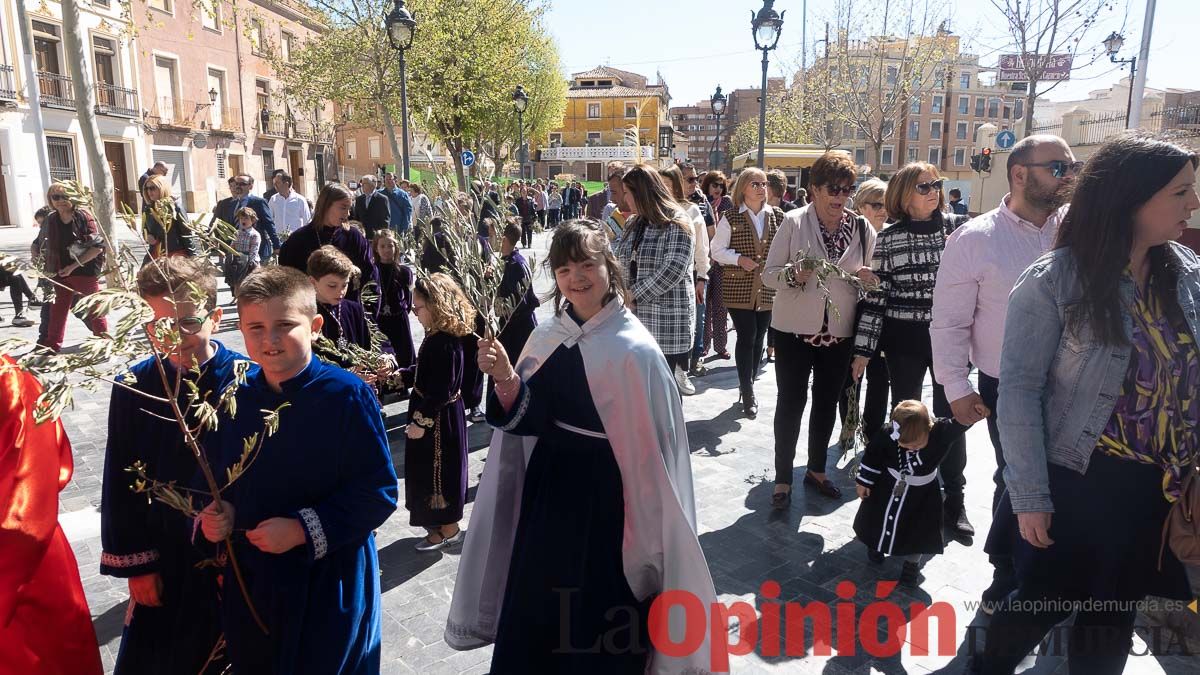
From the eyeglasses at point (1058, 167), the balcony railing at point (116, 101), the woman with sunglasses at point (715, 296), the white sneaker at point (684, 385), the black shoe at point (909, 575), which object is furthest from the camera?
the balcony railing at point (116, 101)

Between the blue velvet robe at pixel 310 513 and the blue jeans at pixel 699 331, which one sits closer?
the blue velvet robe at pixel 310 513

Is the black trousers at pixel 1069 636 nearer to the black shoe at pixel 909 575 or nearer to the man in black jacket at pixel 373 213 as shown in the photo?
the black shoe at pixel 909 575

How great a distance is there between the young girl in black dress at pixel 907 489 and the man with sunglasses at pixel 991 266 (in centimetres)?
31

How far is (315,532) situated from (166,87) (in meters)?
37.6

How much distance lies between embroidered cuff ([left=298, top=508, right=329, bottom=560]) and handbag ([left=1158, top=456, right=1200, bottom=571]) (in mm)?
2486

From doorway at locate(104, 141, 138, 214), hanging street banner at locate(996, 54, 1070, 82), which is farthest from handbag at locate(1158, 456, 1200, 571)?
doorway at locate(104, 141, 138, 214)

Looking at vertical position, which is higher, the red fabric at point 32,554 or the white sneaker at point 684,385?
the red fabric at point 32,554

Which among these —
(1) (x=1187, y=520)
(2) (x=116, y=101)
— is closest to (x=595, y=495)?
(1) (x=1187, y=520)

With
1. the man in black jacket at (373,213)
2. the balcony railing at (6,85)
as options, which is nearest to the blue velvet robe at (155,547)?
the man in black jacket at (373,213)

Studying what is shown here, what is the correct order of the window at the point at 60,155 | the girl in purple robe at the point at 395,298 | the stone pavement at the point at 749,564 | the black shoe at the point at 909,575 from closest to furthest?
1. the stone pavement at the point at 749,564
2. the black shoe at the point at 909,575
3. the girl in purple robe at the point at 395,298
4. the window at the point at 60,155

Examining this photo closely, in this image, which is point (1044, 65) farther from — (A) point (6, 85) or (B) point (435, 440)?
(A) point (6, 85)

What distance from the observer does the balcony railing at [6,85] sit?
23531 mm

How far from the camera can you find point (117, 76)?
97.0 ft

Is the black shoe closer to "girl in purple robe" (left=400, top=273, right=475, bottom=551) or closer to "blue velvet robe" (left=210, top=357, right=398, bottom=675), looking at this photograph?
"girl in purple robe" (left=400, top=273, right=475, bottom=551)
